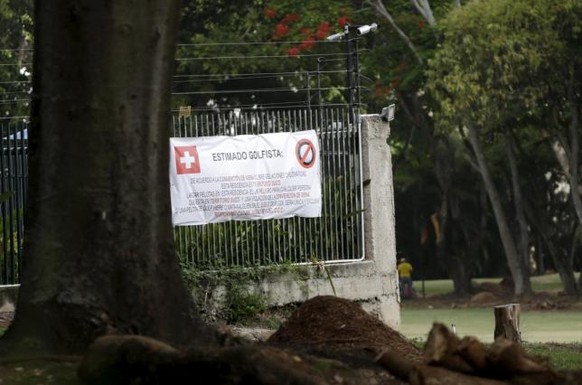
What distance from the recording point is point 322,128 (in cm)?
1948

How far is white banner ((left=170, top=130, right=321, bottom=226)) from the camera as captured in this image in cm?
1853

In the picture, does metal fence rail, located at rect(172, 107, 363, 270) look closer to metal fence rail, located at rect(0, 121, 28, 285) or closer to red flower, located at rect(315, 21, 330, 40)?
metal fence rail, located at rect(0, 121, 28, 285)

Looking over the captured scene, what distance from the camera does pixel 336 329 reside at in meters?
9.60

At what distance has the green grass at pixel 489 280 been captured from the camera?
4877 centimetres

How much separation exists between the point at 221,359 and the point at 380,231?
12473mm

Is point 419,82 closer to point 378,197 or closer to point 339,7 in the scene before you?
point 339,7

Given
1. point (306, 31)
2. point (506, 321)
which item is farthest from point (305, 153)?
point (306, 31)

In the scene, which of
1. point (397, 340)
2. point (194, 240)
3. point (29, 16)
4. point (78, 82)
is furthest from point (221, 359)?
point (29, 16)

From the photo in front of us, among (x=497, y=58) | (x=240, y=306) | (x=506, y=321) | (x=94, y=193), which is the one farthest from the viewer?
(x=497, y=58)

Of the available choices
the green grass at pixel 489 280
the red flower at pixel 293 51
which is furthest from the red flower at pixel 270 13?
the green grass at pixel 489 280

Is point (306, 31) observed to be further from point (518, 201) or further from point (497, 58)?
point (518, 201)

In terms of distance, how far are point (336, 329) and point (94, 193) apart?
2.04 m

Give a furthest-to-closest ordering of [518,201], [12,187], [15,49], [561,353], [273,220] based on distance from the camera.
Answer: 1. [518,201]
2. [15,49]
3. [273,220]
4. [12,187]
5. [561,353]

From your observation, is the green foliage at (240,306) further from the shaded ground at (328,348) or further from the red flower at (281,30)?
the red flower at (281,30)
